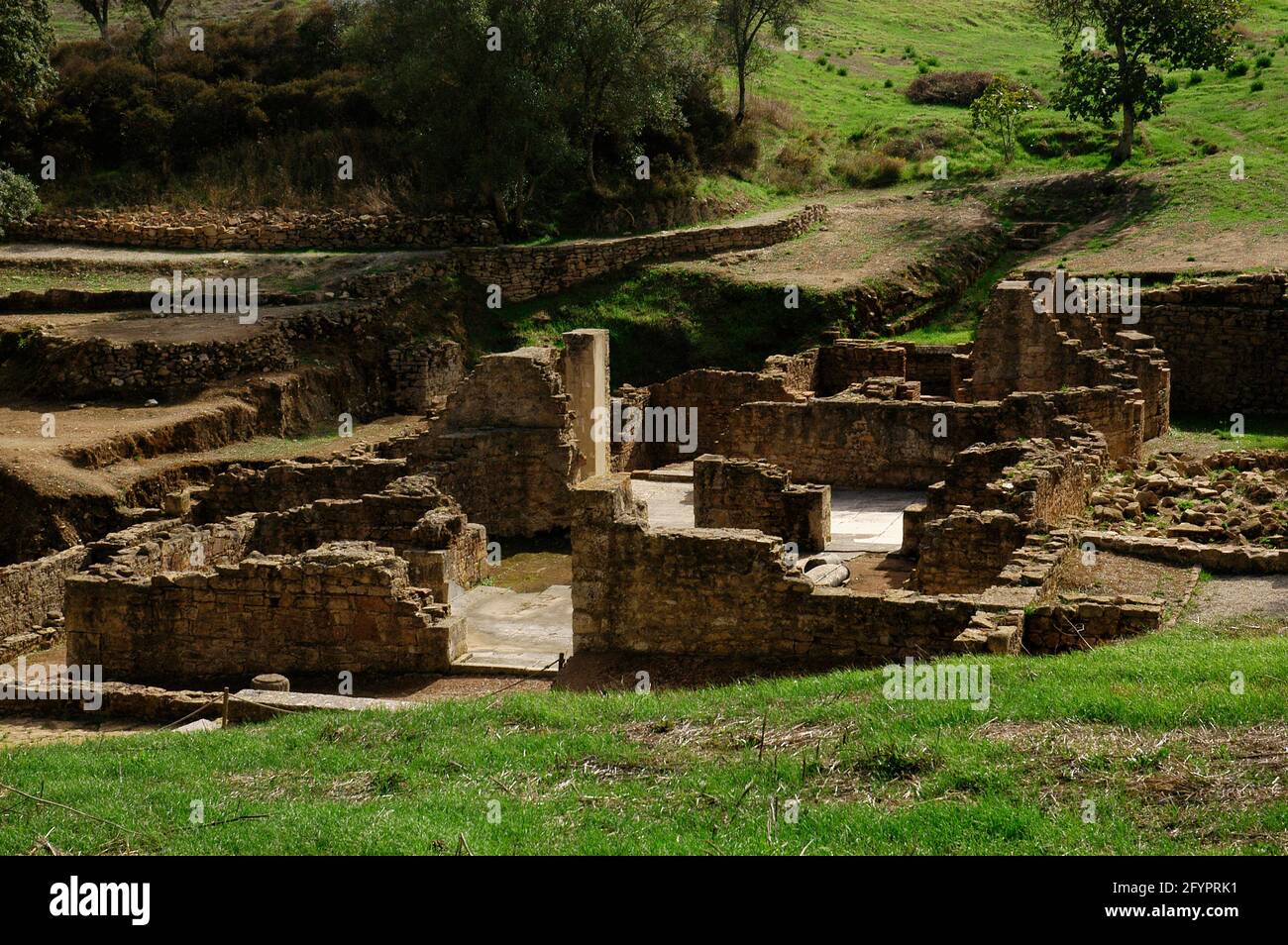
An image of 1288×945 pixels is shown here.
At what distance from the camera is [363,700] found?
15094 millimetres

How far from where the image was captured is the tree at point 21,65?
108 ft

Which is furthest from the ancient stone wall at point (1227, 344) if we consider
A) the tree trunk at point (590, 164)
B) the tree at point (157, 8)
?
the tree at point (157, 8)

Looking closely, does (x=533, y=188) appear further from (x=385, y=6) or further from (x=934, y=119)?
(x=934, y=119)

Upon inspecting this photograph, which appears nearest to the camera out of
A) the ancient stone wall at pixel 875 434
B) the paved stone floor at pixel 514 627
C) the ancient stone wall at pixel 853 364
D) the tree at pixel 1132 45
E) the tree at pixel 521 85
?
the paved stone floor at pixel 514 627

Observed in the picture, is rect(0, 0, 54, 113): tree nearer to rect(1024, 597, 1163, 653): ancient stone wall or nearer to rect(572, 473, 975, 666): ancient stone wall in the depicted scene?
rect(572, 473, 975, 666): ancient stone wall

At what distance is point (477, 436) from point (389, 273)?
11.8 meters

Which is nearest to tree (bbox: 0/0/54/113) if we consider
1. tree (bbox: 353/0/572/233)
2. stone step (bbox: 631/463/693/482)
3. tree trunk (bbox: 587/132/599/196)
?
tree (bbox: 353/0/572/233)

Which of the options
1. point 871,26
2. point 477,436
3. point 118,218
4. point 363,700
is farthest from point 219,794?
point 871,26

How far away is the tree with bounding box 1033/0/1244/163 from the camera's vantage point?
39.9 metres

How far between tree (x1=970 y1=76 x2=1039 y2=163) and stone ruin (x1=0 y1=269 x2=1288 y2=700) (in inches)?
590

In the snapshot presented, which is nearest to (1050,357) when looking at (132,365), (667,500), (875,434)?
(875,434)

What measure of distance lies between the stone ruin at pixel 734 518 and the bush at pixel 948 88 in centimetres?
2174

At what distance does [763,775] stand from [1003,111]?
126 ft

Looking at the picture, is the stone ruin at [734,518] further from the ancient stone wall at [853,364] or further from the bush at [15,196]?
the bush at [15,196]
